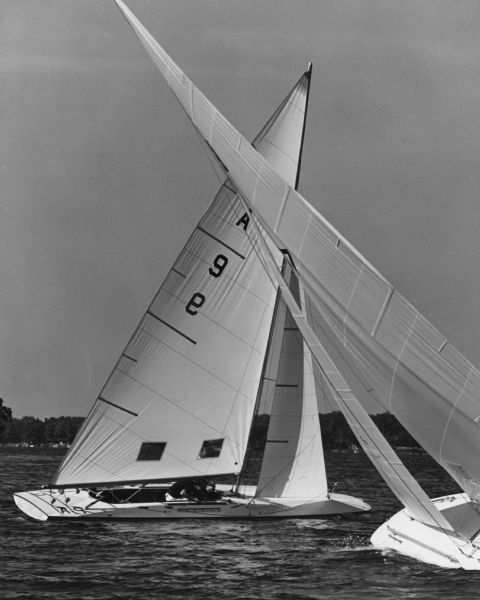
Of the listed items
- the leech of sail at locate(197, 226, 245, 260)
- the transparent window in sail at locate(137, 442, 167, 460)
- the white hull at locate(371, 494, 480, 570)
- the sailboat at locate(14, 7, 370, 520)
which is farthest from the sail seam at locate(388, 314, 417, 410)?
the transparent window in sail at locate(137, 442, 167, 460)

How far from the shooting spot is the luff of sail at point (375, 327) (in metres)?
16.3

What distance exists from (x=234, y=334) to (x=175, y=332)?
164 centimetres

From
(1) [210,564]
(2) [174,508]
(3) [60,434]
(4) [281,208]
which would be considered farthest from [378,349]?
(3) [60,434]

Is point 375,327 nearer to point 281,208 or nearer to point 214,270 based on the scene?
point 281,208

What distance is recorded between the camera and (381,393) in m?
17.3

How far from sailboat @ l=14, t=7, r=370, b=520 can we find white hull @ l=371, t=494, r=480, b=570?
6.36 metres

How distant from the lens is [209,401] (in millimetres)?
26922

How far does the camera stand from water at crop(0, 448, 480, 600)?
17188 mm

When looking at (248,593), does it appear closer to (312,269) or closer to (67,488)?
(312,269)

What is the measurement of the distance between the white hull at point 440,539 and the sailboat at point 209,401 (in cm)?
636

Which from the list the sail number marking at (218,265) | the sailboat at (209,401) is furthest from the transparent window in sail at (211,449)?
the sail number marking at (218,265)

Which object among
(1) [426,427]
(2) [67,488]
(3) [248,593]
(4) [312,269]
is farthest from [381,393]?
(2) [67,488]

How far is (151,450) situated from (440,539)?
32.8 ft

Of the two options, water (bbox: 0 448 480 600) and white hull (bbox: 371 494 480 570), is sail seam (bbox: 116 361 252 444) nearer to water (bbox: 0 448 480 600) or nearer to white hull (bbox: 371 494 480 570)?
water (bbox: 0 448 480 600)
